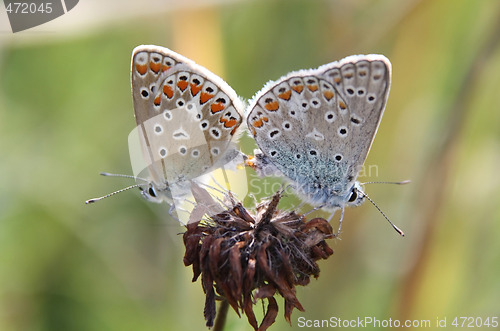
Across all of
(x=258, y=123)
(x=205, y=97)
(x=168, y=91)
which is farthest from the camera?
(x=258, y=123)

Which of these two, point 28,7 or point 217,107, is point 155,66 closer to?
point 217,107

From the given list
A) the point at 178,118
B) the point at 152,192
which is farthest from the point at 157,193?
the point at 178,118

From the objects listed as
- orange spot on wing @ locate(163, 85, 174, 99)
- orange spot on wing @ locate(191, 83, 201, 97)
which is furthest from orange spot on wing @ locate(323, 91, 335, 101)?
orange spot on wing @ locate(163, 85, 174, 99)

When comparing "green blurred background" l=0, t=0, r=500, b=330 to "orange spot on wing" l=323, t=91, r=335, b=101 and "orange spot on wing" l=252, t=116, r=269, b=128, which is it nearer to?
"orange spot on wing" l=323, t=91, r=335, b=101

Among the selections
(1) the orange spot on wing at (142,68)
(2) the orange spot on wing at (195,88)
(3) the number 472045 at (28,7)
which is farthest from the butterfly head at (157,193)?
(3) the number 472045 at (28,7)

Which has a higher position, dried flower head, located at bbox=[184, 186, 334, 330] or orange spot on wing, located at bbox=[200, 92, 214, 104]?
orange spot on wing, located at bbox=[200, 92, 214, 104]
